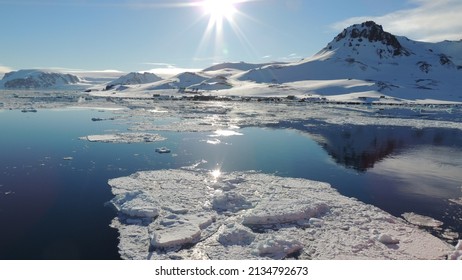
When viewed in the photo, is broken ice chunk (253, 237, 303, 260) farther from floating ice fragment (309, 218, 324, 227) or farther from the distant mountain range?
the distant mountain range

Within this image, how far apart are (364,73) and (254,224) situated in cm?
15132

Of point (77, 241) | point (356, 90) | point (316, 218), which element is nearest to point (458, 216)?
point (316, 218)

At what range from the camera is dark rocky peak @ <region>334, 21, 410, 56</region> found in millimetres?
182875

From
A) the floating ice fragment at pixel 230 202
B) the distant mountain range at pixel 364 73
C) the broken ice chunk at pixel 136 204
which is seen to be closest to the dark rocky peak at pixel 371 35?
the distant mountain range at pixel 364 73

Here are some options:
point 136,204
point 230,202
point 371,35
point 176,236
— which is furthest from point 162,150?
point 371,35

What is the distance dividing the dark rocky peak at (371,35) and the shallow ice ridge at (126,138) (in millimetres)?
178976

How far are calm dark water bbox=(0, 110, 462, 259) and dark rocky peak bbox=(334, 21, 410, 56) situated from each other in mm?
167367

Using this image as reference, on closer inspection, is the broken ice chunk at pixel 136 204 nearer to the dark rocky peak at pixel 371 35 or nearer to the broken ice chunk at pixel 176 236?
the broken ice chunk at pixel 176 236

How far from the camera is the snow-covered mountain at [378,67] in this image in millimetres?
121562

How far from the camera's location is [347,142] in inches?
1092

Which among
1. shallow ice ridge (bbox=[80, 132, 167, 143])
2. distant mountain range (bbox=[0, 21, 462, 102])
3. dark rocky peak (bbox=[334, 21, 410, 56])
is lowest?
shallow ice ridge (bbox=[80, 132, 167, 143])

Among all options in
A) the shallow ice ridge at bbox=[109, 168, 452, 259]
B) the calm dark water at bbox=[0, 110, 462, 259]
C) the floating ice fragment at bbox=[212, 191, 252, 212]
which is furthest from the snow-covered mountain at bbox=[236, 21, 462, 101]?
the floating ice fragment at bbox=[212, 191, 252, 212]

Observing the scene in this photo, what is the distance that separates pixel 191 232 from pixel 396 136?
87.3ft
